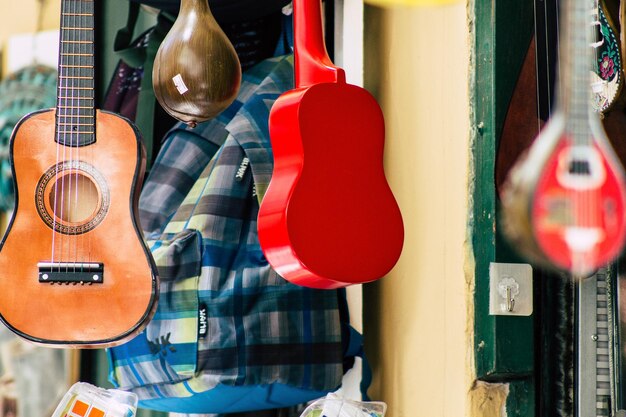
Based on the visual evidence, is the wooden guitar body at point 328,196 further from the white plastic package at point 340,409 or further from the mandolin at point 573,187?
the mandolin at point 573,187

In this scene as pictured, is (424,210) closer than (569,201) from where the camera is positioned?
No

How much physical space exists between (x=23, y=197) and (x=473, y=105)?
55 cm

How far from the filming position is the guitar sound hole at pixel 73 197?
1.09m

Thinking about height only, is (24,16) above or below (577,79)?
above

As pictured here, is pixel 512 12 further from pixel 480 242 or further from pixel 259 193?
pixel 259 193

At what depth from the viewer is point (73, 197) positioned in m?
1.09

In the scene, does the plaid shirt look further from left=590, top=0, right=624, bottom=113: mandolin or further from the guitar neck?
left=590, top=0, right=624, bottom=113: mandolin

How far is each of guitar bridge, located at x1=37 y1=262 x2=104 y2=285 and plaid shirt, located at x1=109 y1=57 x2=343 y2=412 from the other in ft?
0.93

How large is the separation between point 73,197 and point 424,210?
1.59ft

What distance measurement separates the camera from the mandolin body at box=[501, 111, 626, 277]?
573 mm

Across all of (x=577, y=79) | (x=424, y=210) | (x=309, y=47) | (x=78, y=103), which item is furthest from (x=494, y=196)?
(x=577, y=79)

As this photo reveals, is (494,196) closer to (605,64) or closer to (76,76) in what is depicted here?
(605,64)

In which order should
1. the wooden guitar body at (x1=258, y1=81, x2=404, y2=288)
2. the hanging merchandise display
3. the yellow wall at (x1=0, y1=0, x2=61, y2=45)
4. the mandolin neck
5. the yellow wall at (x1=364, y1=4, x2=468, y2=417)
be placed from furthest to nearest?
1. the yellow wall at (x1=0, y1=0, x2=61, y2=45)
2. the hanging merchandise display
3. the yellow wall at (x1=364, y1=4, x2=468, y2=417)
4. the wooden guitar body at (x1=258, y1=81, x2=404, y2=288)
5. the mandolin neck

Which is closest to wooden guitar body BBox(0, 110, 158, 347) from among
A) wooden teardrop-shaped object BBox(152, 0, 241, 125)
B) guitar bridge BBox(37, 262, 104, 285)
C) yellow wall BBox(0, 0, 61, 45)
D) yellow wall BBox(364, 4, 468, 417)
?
guitar bridge BBox(37, 262, 104, 285)
